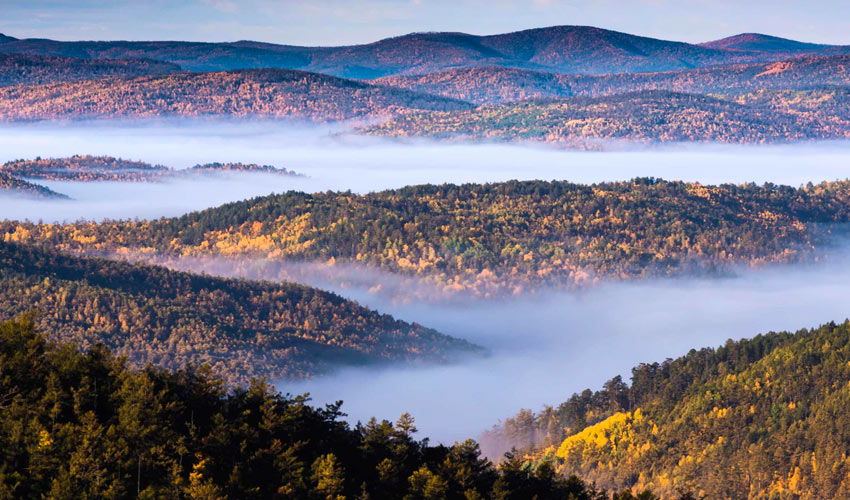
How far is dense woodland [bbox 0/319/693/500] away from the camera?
204 ft

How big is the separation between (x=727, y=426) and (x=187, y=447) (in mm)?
93126

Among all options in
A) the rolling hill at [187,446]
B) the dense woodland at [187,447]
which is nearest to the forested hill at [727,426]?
the rolling hill at [187,446]

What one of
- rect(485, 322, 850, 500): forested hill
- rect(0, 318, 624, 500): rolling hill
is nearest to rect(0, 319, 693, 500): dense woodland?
rect(0, 318, 624, 500): rolling hill

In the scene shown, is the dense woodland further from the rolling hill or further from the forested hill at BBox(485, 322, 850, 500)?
the forested hill at BBox(485, 322, 850, 500)

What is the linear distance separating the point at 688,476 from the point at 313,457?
64.9 m

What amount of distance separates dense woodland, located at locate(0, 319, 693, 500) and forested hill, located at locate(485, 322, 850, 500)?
5850 cm

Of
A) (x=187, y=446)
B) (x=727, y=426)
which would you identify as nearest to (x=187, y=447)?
(x=187, y=446)

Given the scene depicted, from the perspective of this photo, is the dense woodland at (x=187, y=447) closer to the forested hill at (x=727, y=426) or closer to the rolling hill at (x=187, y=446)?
the rolling hill at (x=187, y=446)

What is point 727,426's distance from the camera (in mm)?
145750

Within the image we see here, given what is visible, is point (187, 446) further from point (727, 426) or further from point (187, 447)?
point (727, 426)

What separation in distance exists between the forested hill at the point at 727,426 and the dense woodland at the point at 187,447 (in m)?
58.5

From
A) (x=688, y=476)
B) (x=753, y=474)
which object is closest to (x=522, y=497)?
(x=688, y=476)

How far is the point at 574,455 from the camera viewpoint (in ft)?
474

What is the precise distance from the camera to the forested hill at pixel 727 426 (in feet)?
431
